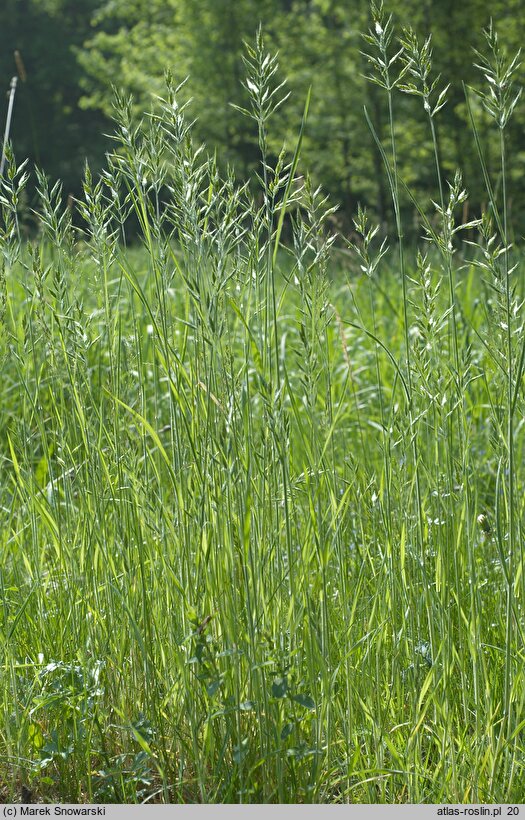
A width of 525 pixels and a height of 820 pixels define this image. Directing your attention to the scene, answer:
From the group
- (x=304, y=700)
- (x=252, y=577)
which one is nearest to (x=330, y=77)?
(x=252, y=577)

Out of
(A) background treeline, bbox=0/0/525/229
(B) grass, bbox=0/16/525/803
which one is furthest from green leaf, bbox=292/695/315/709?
(A) background treeline, bbox=0/0/525/229

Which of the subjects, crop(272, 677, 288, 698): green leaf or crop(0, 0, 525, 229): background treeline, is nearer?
crop(272, 677, 288, 698): green leaf

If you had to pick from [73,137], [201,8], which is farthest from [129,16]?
[73,137]

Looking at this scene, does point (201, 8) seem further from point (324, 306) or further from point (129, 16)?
point (324, 306)

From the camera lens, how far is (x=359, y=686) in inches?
63.2

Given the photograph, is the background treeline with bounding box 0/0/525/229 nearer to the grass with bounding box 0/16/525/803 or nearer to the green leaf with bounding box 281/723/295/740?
the grass with bounding box 0/16/525/803

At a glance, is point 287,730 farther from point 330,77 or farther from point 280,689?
point 330,77

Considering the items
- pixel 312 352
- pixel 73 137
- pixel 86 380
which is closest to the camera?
pixel 312 352

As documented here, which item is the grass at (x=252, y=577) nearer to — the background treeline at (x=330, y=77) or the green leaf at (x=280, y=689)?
the green leaf at (x=280, y=689)

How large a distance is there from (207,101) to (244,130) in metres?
1.26

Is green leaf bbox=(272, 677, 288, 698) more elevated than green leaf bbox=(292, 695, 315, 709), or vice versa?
green leaf bbox=(272, 677, 288, 698)

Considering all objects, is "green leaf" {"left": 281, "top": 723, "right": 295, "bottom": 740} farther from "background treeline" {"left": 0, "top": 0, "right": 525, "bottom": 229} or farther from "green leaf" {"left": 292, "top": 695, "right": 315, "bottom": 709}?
"background treeline" {"left": 0, "top": 0, "right": 525, "bottom": 229}

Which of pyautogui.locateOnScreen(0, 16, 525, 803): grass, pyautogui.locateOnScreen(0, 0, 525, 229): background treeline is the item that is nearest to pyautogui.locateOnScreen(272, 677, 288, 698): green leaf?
pyautogui.locateOnScreen(0, 16, 525, 803): grass

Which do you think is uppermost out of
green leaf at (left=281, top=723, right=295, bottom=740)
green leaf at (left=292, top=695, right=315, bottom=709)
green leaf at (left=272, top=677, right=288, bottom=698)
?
green leaf at (left=272, top=677, right=288, bottom=698)
